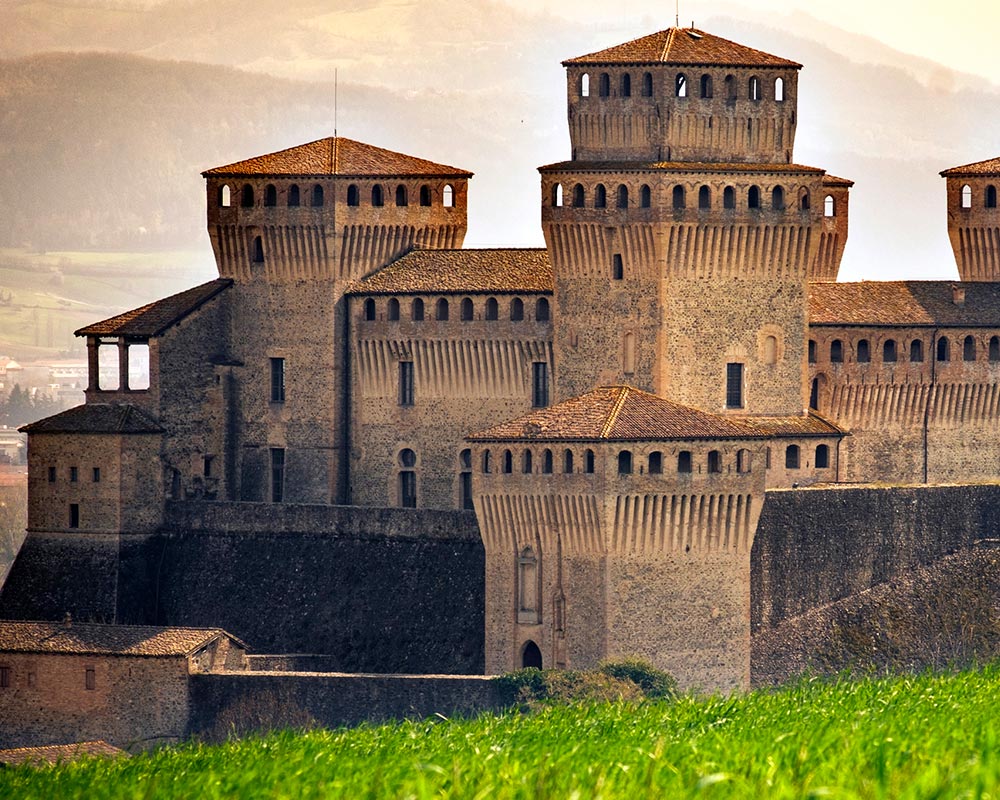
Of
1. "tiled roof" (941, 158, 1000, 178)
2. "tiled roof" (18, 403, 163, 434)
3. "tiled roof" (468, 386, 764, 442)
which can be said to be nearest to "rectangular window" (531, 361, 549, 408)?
"tiled roof" (468, 386, 764, 442)

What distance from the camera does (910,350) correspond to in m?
68.2

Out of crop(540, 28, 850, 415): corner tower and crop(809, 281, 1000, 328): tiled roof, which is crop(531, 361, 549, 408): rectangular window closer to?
crop(540, 28, 850, 415): corner tower

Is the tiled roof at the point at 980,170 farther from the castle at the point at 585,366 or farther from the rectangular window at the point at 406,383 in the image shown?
the rectangular window at the point at 406,383

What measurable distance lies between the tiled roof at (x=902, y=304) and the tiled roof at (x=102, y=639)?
47.2 ft

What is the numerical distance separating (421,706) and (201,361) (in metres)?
12.3

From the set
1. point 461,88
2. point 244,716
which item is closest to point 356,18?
point 461,88

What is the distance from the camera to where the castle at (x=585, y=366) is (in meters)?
59.4

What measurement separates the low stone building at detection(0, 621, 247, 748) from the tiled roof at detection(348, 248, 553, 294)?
8944 millimetres

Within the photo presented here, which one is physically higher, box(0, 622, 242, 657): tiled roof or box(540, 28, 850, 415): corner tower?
box(540, 28, 850, 415): corner tower

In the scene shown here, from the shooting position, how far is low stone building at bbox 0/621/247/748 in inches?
2405

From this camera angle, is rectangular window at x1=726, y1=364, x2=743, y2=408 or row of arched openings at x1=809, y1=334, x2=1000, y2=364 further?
row of arched openings at x1=809, y1=334, x2=1000, y2=364

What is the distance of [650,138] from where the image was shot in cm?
6406

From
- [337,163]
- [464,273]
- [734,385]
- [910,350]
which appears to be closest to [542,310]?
[464,273]

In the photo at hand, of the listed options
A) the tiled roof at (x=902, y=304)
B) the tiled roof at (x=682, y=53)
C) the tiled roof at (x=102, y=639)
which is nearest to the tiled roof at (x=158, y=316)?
the tiled roof at (x=102, y=639)
